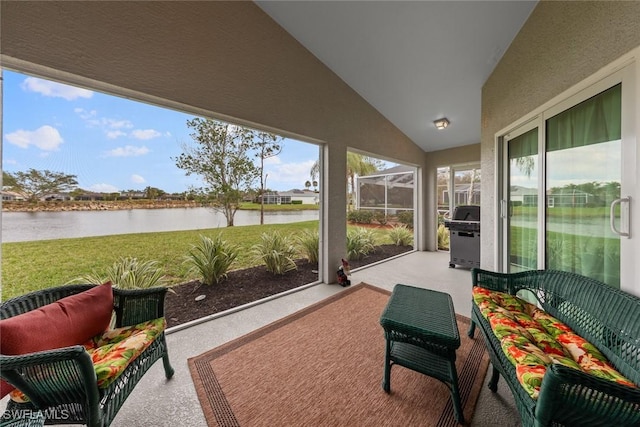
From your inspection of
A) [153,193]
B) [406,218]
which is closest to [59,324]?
[153,193]

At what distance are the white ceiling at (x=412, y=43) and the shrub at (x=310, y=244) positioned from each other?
256cm

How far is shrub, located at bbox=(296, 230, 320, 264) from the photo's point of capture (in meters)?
3.78

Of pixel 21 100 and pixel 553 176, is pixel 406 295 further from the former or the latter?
pixel 21 100

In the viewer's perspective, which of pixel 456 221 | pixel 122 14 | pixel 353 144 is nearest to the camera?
pixel 122 14

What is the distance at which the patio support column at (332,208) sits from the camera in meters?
3.38

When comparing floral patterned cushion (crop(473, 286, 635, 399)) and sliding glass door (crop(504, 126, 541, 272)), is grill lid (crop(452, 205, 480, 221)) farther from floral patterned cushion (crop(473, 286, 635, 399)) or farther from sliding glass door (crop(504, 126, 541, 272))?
floral patterned cushion (crop(473, 286, 635, 399))

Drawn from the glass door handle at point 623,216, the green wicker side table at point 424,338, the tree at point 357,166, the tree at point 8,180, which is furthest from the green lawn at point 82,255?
the glass door handle at point 623,216

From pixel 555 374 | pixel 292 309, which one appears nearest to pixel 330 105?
pixel 292 309

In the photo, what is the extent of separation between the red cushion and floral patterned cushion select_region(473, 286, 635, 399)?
234 cm

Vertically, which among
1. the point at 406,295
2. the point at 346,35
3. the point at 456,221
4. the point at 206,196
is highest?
the point at 346,35

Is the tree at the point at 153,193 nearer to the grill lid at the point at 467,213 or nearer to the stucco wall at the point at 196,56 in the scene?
the stucco wall at the point at 196,56

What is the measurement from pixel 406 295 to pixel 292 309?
1383mm

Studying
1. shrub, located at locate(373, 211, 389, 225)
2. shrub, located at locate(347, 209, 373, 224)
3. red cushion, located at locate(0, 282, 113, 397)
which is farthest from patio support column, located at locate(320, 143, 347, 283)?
red cushion, located at locate(0, 282, 113, 397)

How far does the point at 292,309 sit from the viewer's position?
2637mm
